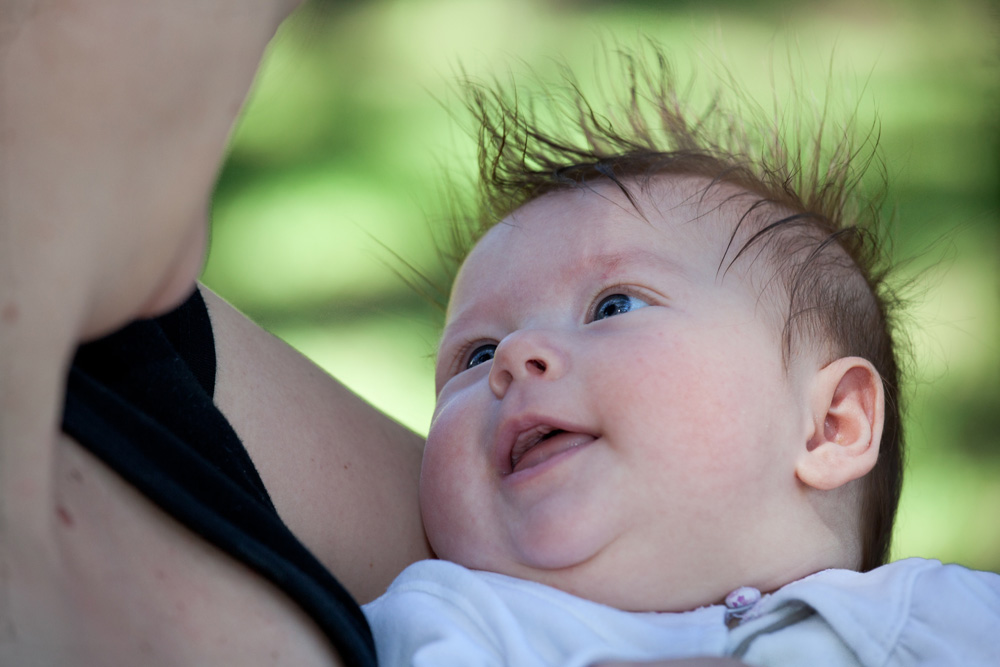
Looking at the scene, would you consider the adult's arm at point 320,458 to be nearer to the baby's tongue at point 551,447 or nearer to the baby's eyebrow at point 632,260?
the baby's tongue at point 551,447

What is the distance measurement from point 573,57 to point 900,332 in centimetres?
162

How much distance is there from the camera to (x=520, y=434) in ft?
2.89

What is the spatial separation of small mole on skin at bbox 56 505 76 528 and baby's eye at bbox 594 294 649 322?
0.53 metres

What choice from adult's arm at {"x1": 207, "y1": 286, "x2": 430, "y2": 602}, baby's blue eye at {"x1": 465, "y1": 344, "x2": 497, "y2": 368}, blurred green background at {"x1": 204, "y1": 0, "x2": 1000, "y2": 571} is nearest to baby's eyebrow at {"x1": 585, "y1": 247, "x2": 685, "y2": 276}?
baby's blue eye at {"x1": 465, "y1": 344, "x2": 497, "y2": 368}

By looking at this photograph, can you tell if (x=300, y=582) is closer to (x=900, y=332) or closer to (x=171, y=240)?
(x=171, y=240)

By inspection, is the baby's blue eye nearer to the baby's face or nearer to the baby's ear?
the baby's face

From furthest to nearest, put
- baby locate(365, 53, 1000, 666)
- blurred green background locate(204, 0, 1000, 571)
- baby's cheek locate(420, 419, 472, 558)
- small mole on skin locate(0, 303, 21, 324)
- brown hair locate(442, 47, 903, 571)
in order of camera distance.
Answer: blurred green background locate(204, 0, 1000, 571) → brown hair locate(442, 47, 903, 571) → baby's cheek locate(420, 419, 472, 558) → baby locate(365, 53, 1000, 666) → small mole on skin locate(0, 303, 21, 324)

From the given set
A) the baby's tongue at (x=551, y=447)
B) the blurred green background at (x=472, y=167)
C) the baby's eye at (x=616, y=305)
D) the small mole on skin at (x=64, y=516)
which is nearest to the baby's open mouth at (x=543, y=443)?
the baby's tongue at (x=551, y=447)

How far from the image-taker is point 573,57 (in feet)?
8.74

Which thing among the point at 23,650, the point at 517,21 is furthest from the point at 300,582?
the point at 517,21

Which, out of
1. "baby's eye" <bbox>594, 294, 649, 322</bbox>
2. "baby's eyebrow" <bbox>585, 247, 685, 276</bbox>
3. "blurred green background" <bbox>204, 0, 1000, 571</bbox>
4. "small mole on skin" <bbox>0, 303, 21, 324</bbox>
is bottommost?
"blurred green background" <bbox>204, 0, 1000, 571</bbox>

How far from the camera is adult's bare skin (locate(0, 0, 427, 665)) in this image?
1.34ft

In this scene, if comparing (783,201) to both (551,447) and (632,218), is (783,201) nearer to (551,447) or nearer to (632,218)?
(632,218)

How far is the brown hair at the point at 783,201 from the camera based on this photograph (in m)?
1.01
